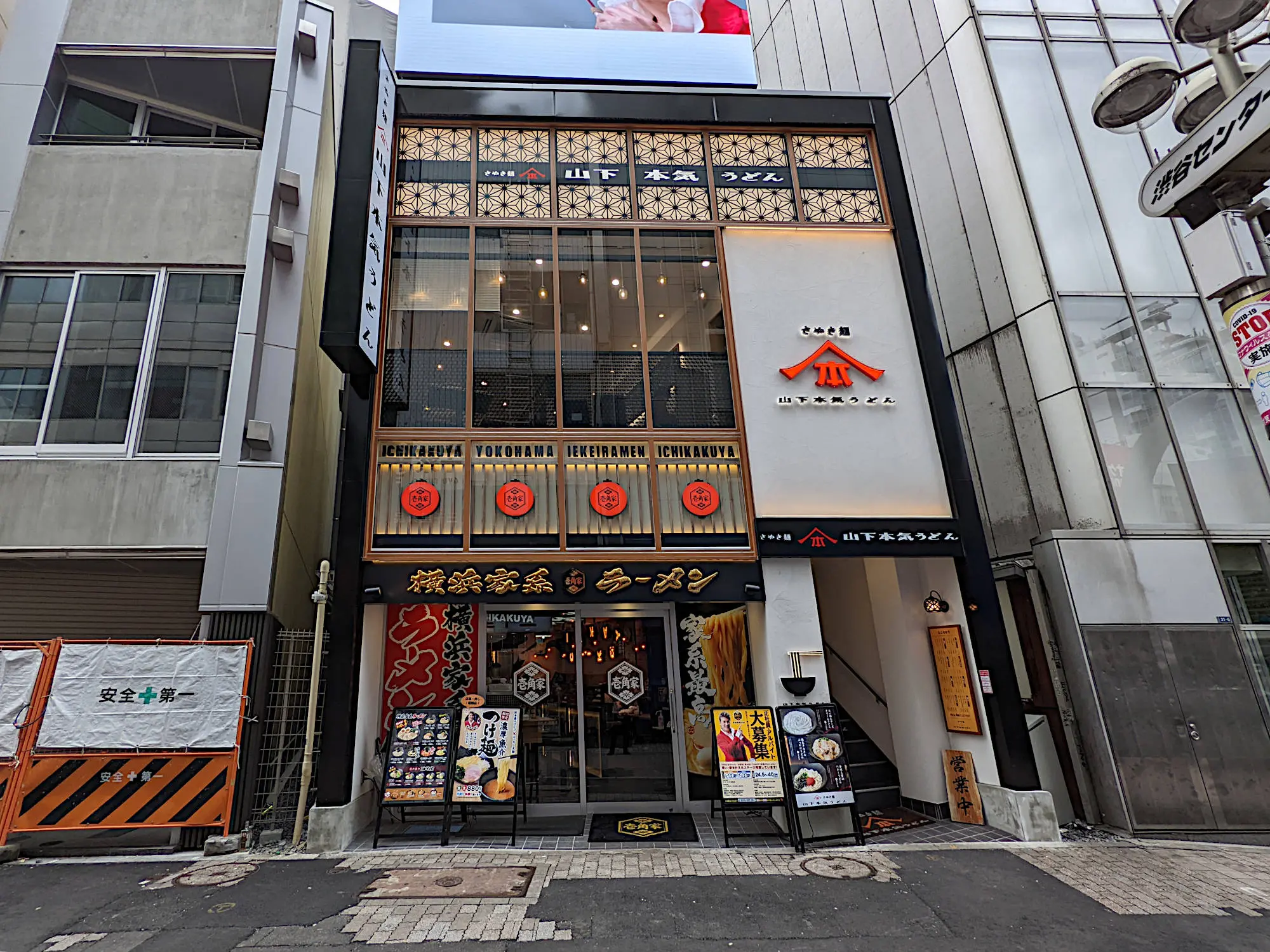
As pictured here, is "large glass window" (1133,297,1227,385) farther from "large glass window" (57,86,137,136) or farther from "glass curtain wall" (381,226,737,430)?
"large glass window" (57,86,137,136)

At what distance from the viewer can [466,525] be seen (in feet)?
26.8

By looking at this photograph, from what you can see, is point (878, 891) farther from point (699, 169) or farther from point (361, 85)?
point (361, 85)

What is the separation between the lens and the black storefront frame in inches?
298

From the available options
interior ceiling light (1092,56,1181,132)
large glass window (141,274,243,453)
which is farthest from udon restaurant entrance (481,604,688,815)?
interior ceiling light (1092,56,1181,132)

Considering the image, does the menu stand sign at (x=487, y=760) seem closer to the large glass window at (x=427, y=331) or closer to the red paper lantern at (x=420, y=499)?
the red paper lantern at (x=420, y=499)

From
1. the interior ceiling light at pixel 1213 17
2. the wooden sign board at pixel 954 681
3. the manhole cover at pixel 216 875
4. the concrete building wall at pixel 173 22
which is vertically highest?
the concrete building wall at pixel 173 22

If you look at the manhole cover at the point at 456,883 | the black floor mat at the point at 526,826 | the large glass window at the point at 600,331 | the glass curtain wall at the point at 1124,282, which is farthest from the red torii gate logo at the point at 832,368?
the manhole cover at the point at 456,883

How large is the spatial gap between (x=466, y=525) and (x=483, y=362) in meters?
2.42

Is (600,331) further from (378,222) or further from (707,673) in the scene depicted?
(707,673)

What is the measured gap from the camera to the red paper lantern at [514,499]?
828cm

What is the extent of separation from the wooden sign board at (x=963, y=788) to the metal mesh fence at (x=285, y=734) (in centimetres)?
816

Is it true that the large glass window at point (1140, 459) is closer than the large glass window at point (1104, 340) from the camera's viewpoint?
Yes

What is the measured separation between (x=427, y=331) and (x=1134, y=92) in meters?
8.12

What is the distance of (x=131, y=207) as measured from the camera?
927 cm
